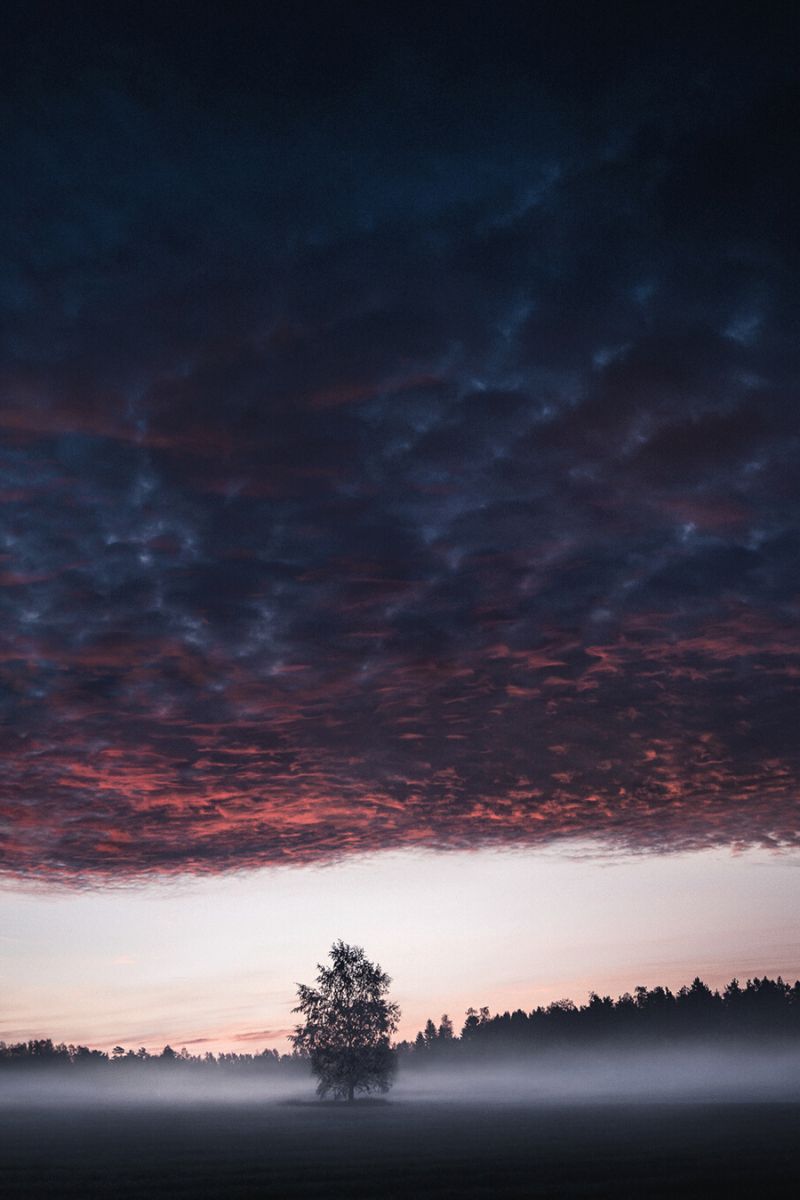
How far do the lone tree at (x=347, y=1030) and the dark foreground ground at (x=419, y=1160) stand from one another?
140 feet

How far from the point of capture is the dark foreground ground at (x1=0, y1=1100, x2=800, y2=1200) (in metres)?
27.3

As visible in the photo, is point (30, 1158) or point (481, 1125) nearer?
point (30, 1158)

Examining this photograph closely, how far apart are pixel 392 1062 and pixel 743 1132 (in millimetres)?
64742

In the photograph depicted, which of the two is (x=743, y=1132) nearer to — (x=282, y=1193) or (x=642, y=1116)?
(x=642, y=1116)

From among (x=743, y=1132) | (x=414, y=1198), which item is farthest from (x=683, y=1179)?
(x=743, y=1132)

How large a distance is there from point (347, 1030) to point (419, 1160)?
75.1 meters

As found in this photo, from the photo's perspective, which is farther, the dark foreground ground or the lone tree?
the lone tree

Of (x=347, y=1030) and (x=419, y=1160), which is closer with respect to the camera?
(x=419, y=1160)

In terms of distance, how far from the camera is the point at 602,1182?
28.6 meters

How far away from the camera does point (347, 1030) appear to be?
106438 millimetres

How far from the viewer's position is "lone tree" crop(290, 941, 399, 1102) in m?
105

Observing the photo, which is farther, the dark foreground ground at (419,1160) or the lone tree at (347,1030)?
the lone tree at (347,1030)

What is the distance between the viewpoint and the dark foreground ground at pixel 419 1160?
27297mm

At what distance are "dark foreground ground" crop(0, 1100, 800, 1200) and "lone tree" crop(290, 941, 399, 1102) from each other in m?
42.8
